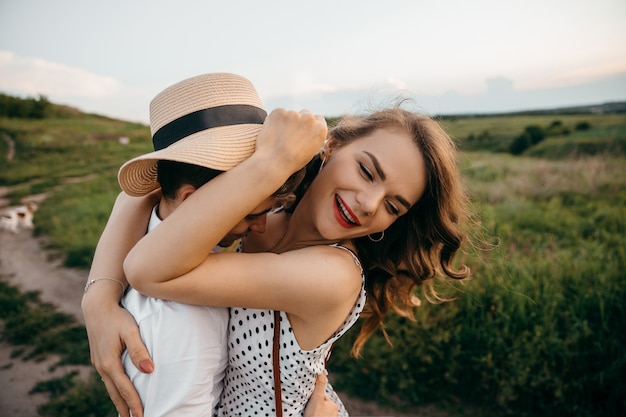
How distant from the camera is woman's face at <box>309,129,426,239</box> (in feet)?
5.77

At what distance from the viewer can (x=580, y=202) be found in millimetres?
8570

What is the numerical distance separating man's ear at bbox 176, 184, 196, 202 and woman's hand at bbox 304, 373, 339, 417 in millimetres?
1043

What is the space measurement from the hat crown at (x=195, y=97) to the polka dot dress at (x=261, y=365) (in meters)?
0.78

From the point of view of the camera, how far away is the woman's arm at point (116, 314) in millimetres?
1308

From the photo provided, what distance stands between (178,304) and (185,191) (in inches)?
15.0

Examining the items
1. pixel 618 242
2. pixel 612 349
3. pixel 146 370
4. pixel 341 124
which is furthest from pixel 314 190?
pixel 618 242

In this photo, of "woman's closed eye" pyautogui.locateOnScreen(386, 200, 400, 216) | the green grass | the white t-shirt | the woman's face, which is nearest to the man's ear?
the white t-shirt

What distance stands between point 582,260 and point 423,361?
2461 millimetres

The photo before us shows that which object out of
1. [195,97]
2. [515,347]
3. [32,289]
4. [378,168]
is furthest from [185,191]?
[32,289]

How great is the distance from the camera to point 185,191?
1.37 meters

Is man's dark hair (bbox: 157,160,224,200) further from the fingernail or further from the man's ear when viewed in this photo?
the fingernail

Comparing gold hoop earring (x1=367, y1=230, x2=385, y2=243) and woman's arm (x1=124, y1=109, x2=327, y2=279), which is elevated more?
woman's arm (x1=124, y1=109, x2=327, y2=279)

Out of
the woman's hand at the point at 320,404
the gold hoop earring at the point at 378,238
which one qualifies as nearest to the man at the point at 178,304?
the woman's hand at the point at 320,404

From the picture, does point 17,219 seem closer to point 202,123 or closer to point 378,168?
point 202,123
